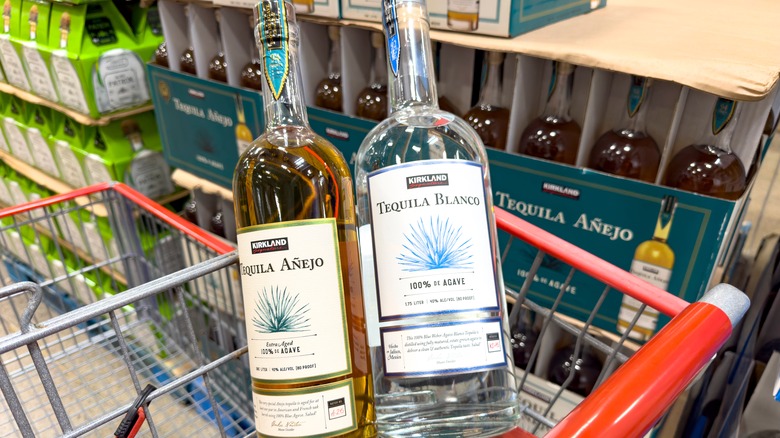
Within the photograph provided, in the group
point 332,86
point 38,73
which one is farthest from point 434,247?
point 38,73

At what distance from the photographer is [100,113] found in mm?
1607

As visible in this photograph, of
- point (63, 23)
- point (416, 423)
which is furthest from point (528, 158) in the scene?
point (63, 23)

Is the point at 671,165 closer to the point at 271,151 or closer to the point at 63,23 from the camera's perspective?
the point at 271,151

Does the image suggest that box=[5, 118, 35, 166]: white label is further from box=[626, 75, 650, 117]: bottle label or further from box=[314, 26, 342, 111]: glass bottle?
box=[626, 75, 650, 117]: bottle label

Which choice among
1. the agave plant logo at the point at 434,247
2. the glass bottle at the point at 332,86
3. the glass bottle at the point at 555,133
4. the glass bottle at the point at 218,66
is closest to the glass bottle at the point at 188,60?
the glass bottle at the point at 218,66

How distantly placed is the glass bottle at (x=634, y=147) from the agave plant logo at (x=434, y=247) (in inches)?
20.0

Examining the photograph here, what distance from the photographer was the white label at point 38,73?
1676 mm

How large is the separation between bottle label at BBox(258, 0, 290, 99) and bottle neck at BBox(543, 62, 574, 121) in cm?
54

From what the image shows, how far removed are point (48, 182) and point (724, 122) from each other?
2158mm

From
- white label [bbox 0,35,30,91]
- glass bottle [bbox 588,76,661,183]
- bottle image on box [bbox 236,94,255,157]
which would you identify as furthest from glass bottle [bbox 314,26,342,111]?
white label [bbox 0,35,30,91]

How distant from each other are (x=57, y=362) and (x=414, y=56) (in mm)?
1029

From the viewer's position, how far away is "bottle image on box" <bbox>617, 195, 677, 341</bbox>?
749 mm

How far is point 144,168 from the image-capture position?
5.69 ft

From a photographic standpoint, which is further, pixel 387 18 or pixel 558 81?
pixel 558 81
